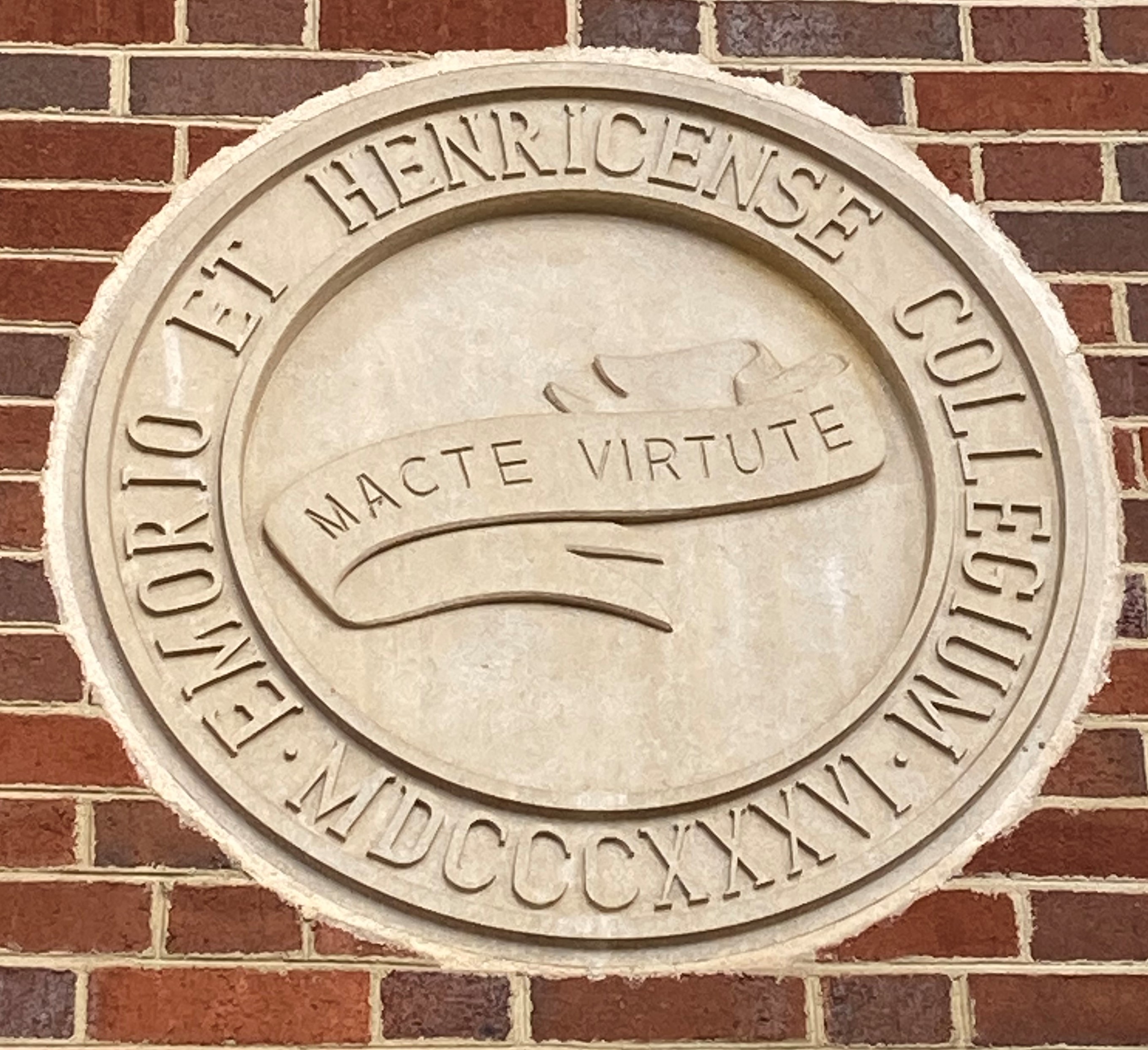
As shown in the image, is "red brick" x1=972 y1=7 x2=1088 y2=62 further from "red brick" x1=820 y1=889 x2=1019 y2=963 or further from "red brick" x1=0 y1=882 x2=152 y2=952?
"red brick" x1=0 y1=882 x2=152 y2=952

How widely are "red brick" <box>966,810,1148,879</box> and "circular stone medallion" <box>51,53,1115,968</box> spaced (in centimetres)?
4

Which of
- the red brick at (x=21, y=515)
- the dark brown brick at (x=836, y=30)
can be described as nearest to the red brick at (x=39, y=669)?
the red brick at (x=21, y=515)

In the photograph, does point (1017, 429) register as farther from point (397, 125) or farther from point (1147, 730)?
point (397, 125)

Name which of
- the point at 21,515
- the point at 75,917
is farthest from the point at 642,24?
the point at 75,917

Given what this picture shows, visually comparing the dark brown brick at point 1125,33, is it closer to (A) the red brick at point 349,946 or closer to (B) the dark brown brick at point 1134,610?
(B) the dark brown brick at point 1134,610

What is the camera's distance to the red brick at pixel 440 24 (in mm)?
3188

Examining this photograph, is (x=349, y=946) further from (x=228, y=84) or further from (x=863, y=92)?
(x=863, y=92)

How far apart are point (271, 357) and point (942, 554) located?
34.3 inches

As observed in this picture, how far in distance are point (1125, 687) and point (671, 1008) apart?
691mm

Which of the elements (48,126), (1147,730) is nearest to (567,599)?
(1147,730)

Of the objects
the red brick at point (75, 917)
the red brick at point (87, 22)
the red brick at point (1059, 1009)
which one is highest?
the red brick at point (87, 22)

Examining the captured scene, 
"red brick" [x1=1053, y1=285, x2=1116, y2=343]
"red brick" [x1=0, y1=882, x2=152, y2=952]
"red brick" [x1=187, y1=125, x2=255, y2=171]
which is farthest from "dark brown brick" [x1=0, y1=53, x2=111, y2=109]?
"red brick" [x1=1053, y1=285, x2=1116, y2=343]

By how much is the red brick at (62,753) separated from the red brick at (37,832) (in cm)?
3

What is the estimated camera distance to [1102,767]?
9.48ft
